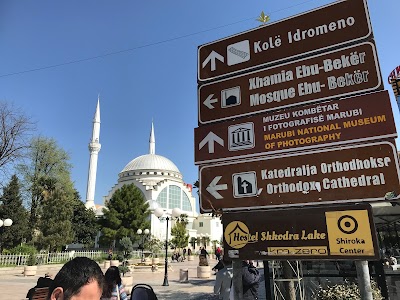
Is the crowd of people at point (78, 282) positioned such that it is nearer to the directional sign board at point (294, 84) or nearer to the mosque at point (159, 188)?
the directional sign board at point (294, 84)

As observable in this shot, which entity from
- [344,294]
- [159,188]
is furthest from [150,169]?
[344,294]

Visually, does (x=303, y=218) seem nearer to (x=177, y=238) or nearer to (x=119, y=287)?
(x=119, y=287)

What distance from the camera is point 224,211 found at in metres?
3.67

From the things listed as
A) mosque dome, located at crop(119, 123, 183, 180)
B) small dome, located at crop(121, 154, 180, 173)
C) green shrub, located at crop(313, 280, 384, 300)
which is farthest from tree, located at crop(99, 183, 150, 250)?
green shrub, located at crop(313, 280, 384, 300)

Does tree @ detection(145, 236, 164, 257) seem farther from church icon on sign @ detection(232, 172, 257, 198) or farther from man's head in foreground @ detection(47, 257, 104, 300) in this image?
man's head in foreground @ detection(47, 257, 104, 300)

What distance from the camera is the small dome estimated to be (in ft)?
235

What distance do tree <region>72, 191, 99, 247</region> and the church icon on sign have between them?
44.4 m

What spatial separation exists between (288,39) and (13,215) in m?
37.8

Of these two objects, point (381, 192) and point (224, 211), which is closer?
point (381, 192)

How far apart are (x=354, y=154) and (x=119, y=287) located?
12.7 feet

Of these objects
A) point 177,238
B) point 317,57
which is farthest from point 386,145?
point 177,238

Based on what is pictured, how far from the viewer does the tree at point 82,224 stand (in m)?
43.8

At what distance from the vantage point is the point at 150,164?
72000 mm

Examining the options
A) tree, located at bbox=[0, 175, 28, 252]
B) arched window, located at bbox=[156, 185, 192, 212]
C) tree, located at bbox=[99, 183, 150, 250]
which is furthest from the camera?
arched window, located at bbox=[156, 185, 192, 212]
